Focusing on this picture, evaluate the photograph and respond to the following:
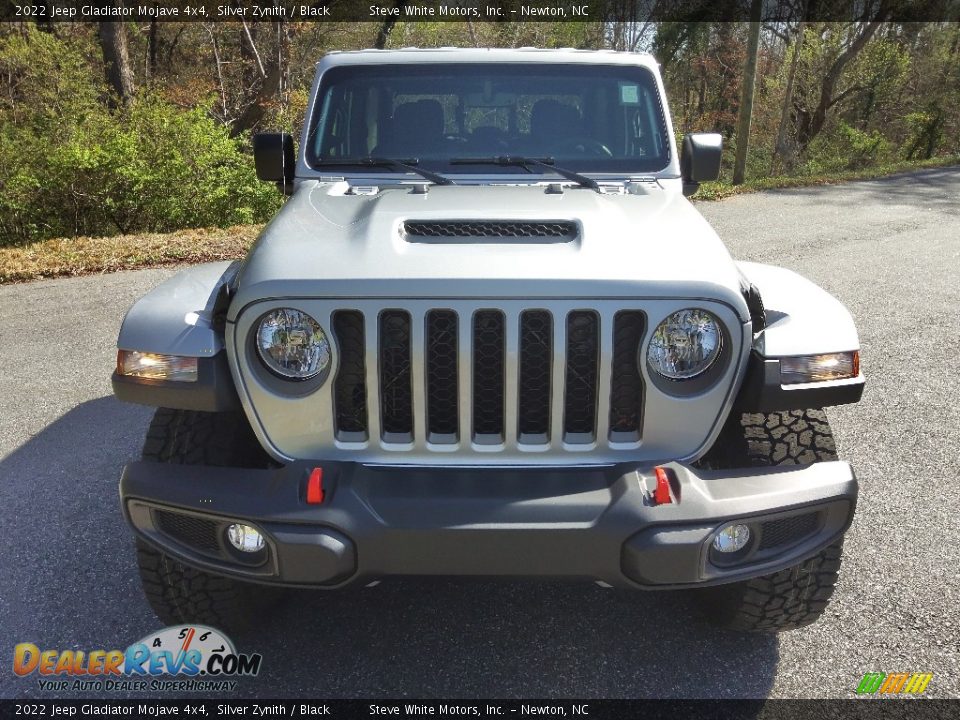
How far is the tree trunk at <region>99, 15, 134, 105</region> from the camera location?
16.6 metres


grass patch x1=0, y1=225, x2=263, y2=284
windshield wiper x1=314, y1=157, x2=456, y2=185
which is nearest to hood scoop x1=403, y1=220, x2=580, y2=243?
windshield wiper x1=314, y1=157, x2=456, y2=185

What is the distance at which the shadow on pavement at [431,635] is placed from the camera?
2.64 metres

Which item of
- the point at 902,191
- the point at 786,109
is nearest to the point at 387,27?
the point at 786,109

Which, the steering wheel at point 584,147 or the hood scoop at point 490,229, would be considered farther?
the steering wheel at point 584,147

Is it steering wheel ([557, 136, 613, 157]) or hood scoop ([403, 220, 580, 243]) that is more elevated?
steering wheel ([557, 136, 613, 157])

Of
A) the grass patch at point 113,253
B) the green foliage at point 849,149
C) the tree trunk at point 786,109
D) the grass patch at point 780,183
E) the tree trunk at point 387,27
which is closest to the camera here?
the grass patch at point 113,253

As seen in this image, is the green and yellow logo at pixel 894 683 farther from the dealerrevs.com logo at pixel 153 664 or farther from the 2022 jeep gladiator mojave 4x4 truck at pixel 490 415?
the dealerrevs.com logo at pixel 153 664

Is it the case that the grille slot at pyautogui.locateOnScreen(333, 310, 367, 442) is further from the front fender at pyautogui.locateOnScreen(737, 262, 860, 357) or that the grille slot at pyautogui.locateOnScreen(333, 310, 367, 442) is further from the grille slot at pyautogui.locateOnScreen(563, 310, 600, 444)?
the front fender at pyautogui.locateOnScreen(737, 262, 860, 357)

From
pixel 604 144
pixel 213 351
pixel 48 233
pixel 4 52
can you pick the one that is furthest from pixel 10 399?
pixel 4 52

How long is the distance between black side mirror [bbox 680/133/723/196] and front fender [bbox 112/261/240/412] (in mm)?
2070

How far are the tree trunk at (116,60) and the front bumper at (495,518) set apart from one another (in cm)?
1642

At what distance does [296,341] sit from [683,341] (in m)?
1.09

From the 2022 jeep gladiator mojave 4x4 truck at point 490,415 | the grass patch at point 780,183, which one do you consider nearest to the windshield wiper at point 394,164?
the 2022 jeep gladiator mojave 4x4 truck at point 490,415

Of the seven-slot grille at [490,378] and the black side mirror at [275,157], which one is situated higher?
the black side mirror at [275,157]
